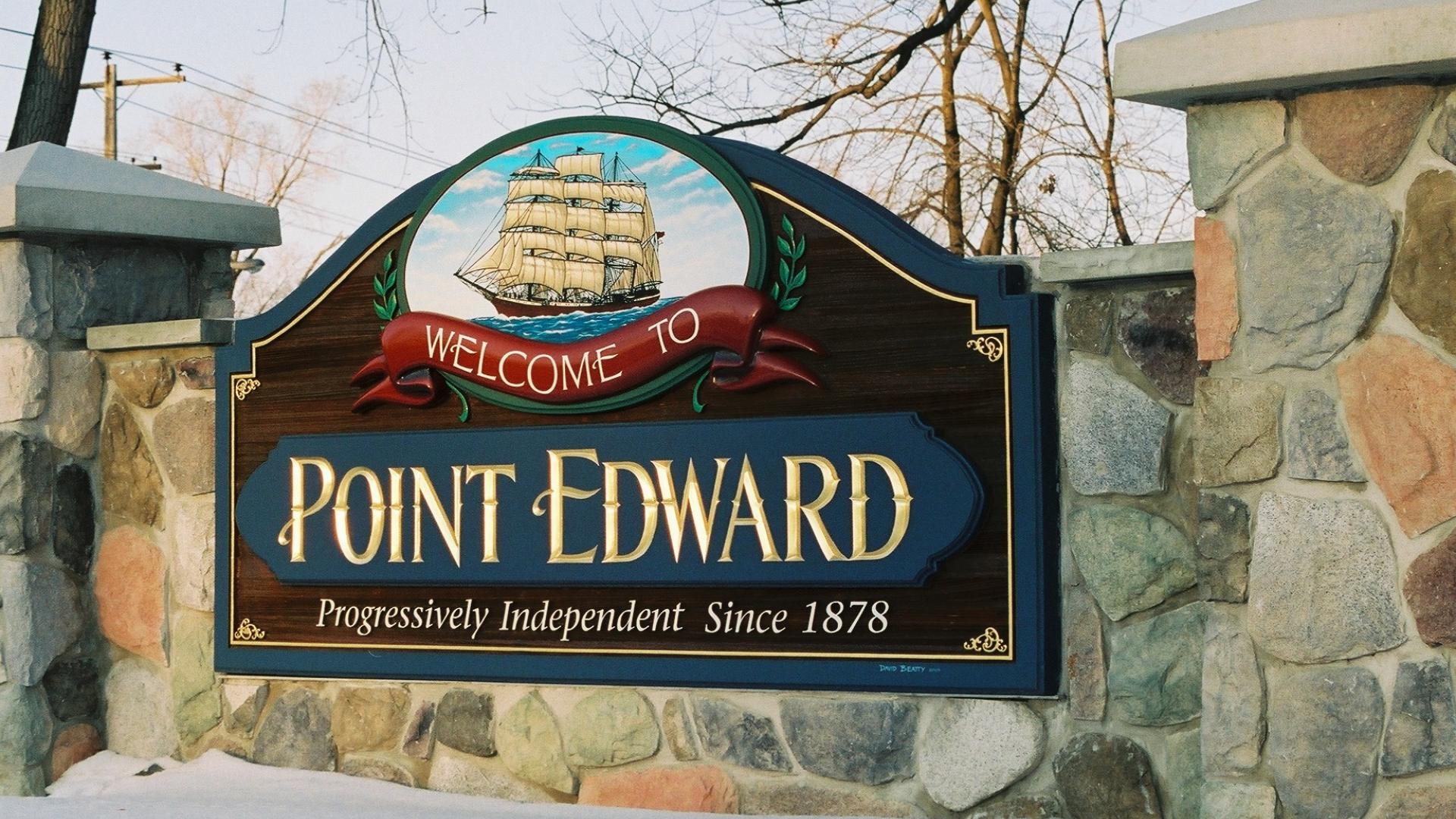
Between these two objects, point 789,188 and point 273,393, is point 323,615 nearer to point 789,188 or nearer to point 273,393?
point 273,393

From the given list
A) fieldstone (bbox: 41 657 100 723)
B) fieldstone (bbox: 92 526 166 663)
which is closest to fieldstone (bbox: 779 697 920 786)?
fieldstone (bbox: 92 526 166 663)

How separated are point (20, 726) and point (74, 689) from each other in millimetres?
219

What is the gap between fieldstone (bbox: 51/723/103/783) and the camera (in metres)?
5.82

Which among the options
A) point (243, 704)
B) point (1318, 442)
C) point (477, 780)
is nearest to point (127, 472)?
point (243, 704)

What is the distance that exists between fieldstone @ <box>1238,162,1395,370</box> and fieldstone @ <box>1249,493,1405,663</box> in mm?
344

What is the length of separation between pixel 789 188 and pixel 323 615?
6.97 ft

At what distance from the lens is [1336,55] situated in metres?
3.59

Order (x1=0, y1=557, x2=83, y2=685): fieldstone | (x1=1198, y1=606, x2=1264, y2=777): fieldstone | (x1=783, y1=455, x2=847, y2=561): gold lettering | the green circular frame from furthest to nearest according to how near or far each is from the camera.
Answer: (x1=0, y1=557, x2=83, y2=685): fieldstone, the green circular frame, (x1=783, y1=455, x2=847, y2=561): gold lettering, (x1=1198, y1=606, x2=1264, y2=777): fieldstone

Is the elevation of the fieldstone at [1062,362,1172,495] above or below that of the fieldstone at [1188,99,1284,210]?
below

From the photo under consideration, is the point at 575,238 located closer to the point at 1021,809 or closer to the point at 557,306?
the point at 557,306

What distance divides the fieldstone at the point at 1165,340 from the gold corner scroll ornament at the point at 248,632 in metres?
3.03

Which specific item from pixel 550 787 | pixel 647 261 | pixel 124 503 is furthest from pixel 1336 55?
pixel 124 503

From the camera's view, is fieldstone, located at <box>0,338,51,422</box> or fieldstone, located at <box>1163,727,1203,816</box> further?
fieldstone, located at <box>0,338,51,422</box>

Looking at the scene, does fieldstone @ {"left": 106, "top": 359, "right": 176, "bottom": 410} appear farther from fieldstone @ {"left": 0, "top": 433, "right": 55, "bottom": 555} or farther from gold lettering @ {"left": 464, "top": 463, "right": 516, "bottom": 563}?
gold lettering @ {"left": 464, "top": 463, "right": 516, "bottom": 563}
